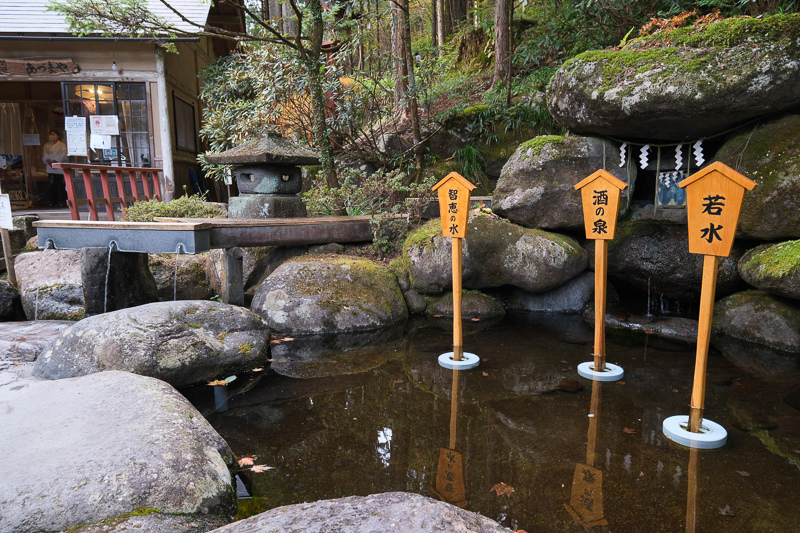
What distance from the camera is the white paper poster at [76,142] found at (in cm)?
1130

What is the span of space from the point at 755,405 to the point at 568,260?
3.07m

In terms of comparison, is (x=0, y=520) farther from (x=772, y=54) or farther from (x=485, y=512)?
(x=772, y=54)

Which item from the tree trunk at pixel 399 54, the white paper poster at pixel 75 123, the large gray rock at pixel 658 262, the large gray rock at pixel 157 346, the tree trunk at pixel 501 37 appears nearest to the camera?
the large gray rock at pixel 157 346

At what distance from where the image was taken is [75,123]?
37.0 feet

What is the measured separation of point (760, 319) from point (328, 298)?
17.0ft

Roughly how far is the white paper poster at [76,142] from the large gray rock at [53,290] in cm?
527

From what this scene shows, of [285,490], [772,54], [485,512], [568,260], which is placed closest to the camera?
[485,512]

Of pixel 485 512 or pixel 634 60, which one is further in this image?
pixel 634 60

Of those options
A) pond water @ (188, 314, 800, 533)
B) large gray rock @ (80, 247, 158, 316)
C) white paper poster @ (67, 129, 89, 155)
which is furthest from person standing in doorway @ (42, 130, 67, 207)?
pond water @ (188, 314, 800, 533)

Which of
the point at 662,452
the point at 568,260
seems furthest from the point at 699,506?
the point at 568,260

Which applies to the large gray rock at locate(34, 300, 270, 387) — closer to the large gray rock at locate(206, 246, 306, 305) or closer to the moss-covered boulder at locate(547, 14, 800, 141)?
the large gray rock at locate(206, 246, 306, 305)

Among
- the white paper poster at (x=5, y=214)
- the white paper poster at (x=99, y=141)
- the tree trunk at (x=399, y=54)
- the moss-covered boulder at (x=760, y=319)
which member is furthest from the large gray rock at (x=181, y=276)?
the moss-covered boulder at (x=760, y=319)

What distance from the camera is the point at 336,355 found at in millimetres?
5570

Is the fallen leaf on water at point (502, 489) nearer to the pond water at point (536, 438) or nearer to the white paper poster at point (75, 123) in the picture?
the pond water at point (536, 438)
